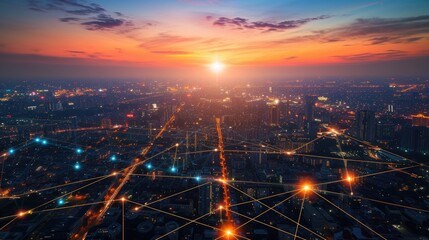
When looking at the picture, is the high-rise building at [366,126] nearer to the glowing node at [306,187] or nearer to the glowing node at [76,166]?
the glowing node at [306,187]

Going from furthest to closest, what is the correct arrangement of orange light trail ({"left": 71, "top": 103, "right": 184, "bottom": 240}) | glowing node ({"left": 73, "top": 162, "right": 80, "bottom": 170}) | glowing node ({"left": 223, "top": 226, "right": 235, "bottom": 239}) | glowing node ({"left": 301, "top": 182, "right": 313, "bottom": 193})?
glowing node ({"left": 73, "top": 162, "right": 80, "bottom": 170})
glowing node ({"left": 301, "top": 182, "right": 313, "bottom": 193})
orange light trail ({"left": 71, "top": 103, "right": 184, "bottom": 240})
glowing node ({"left": 223, "top": 226, "right": 235, "bottom": 239})

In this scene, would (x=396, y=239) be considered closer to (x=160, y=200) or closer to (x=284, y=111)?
(x=160, y=200)

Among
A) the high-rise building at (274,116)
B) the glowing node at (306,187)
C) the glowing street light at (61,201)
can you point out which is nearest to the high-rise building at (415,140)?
the glowing node at (306,187)

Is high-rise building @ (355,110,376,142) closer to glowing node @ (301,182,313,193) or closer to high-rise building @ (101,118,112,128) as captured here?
glowing node @ (301,182,313,193)

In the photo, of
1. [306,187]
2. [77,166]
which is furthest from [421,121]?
[77,166]

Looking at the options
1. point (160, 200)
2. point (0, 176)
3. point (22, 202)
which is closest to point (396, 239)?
point (160, 200)

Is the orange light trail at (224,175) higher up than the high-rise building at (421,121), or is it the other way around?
the high-rise building at (421,121)

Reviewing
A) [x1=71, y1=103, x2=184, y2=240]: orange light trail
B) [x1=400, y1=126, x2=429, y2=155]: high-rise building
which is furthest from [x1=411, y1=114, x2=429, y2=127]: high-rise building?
[x1=71, y1=103, x2=184, y2=240]: orange light trail

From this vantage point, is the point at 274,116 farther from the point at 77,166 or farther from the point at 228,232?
the point at 228,232

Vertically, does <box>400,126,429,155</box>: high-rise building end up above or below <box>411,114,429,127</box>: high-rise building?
below
